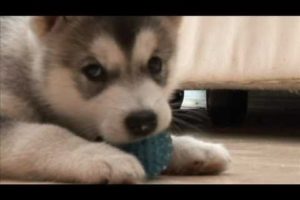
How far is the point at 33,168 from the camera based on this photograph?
68.4 inches

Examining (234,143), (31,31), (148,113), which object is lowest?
(234,143)

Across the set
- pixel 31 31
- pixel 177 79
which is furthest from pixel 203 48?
pixel 31 31

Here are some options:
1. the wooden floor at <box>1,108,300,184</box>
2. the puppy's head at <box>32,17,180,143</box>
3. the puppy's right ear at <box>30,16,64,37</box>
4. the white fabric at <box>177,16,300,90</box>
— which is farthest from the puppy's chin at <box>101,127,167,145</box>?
the white fabric at <box>177,16,300,90</box>

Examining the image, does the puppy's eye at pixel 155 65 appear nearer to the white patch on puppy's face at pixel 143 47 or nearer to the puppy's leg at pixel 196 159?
the white patch on puppy's face at pixel 143 47

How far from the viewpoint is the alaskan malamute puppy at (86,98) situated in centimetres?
172

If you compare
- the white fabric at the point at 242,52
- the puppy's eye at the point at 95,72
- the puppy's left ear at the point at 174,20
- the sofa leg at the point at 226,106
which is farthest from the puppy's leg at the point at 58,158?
the sofa leg at the point at 226,106

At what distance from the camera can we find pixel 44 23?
193cm

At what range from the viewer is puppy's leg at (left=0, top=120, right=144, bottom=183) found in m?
1.64

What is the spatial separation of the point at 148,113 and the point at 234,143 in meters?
1.14

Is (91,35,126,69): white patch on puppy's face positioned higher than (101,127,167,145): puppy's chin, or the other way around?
(91,35,126,69): white patch on puppy's face

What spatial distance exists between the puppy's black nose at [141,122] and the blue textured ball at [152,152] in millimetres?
39

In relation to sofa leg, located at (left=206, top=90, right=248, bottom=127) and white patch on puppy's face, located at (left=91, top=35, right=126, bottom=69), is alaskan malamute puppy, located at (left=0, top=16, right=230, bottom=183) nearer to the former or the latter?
white patch on puppy's face, located at (left=91, top=35, right=126, bottom=69)

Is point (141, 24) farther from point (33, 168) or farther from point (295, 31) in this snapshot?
point (295, 31)

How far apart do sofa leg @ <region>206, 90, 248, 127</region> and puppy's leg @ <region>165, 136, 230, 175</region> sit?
61.6 inches
